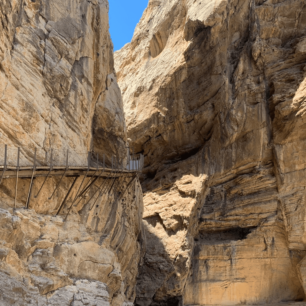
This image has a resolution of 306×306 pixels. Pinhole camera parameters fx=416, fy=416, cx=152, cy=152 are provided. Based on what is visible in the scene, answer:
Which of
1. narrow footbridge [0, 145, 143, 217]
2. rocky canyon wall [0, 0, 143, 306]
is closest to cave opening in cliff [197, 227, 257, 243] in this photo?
rocky canyon wall [0, 0, 143, 306]

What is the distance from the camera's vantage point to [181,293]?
18.6 metres

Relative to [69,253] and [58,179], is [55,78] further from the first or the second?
[69,253]

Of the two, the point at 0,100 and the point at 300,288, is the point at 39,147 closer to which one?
the point at 0,100

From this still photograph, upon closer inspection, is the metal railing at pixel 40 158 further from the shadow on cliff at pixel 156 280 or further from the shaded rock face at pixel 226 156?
the shaded rock face at pixel 226 156

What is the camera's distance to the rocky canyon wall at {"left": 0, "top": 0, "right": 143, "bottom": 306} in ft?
33.8

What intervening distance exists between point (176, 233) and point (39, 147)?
1004 centimetres

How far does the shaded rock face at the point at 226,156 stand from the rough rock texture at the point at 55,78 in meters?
6.38

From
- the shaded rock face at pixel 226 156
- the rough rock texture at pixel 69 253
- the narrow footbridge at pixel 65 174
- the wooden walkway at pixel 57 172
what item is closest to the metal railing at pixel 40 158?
the narrow footbridge at pixel 65 174

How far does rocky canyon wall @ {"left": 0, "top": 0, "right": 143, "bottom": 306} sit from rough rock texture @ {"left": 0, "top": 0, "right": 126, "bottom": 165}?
1.2 inches

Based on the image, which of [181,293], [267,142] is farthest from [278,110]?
[181,293]

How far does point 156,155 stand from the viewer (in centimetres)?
2359

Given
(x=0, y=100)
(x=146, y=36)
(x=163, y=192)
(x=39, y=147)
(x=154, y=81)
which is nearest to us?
(x=0, y=100)

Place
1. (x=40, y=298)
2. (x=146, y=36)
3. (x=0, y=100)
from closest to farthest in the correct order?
(x=40, y=298)
(x=0, y=100)
(x=146, y=36)

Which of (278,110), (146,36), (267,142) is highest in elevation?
(146,36)
